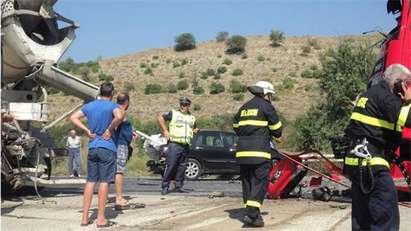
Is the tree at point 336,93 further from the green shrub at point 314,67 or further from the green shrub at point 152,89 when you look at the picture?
the green shrub at point 152,89

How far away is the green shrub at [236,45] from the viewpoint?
69.8m

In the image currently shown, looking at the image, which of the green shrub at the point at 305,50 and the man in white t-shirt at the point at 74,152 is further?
the green shrub at the point at 305,50

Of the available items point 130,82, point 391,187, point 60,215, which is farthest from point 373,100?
point 130,82

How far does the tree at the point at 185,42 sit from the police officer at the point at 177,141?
2428 inches

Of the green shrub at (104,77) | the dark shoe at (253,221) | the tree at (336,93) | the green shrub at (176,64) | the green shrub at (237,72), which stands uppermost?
the green shrub at (176,64)

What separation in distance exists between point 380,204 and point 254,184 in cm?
278

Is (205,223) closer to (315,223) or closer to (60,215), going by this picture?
(315,223)

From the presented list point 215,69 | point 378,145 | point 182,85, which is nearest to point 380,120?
point 378,145

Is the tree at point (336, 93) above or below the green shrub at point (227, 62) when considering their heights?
below

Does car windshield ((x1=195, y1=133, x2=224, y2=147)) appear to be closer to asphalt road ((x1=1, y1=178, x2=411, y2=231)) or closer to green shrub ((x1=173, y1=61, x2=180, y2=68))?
asphalt road ((x1=1, y1=178, x2=411, y2=231))

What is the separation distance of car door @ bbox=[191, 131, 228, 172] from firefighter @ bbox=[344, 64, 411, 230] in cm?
1401

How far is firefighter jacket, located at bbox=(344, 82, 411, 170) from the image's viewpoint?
5598mm

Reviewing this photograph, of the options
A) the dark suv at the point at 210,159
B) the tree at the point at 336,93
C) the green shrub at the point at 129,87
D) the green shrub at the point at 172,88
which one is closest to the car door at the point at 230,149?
the dark suv at the point at 210,159

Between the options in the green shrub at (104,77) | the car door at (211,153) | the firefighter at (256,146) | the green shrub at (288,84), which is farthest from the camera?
the green shrub at (104,77)
